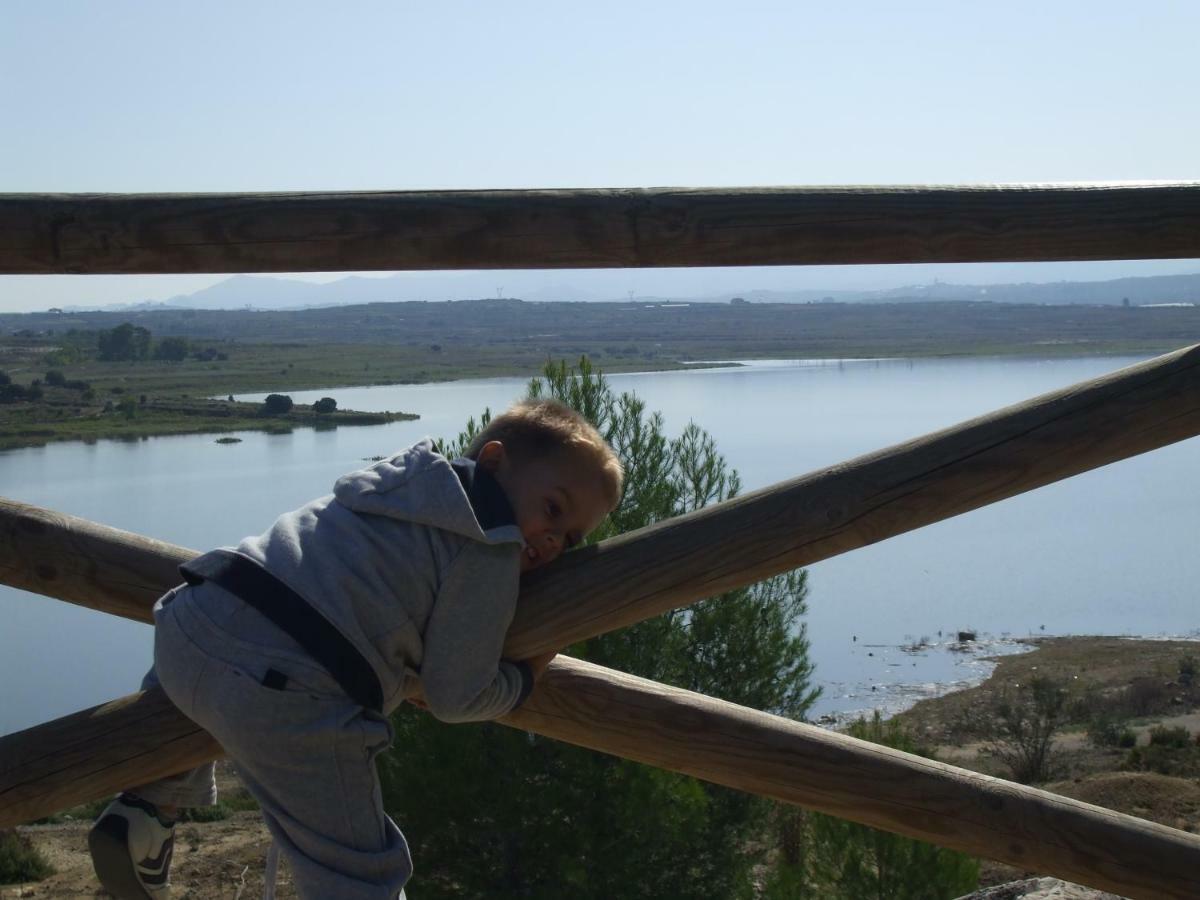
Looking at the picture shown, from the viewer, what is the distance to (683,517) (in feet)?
5.83

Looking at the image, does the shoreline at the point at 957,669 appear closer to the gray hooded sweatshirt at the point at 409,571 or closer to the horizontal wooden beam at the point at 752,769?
the horizontal wooden beam at the point at 752,769

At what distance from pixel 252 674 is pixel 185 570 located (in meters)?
0.15

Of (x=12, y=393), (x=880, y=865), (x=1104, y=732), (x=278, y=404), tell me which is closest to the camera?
(x=880, y=865)

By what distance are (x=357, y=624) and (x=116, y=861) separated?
1.86ft

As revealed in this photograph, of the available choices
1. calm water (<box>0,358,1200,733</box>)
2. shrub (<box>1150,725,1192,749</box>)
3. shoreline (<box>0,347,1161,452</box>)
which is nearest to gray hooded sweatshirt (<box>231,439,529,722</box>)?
calm water (<box>0,358,1200,733</box>)

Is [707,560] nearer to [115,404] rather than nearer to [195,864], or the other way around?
[195,864]

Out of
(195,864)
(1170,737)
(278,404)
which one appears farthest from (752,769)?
(278,404)

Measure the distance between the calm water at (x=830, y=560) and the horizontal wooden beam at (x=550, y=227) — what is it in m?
5.15

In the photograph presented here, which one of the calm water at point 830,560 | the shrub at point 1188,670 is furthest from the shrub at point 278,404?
the shrub at point 1188,670

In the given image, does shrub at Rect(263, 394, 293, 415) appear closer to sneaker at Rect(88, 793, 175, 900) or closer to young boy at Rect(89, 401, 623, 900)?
sneaker at Rect(88, 793, 175, 900)

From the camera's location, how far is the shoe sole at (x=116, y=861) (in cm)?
169

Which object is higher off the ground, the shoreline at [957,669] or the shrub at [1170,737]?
the shrub at [1170,737]

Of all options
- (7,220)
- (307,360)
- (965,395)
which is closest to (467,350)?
(307,360)

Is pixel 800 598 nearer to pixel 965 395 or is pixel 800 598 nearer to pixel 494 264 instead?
pixel 494 264
